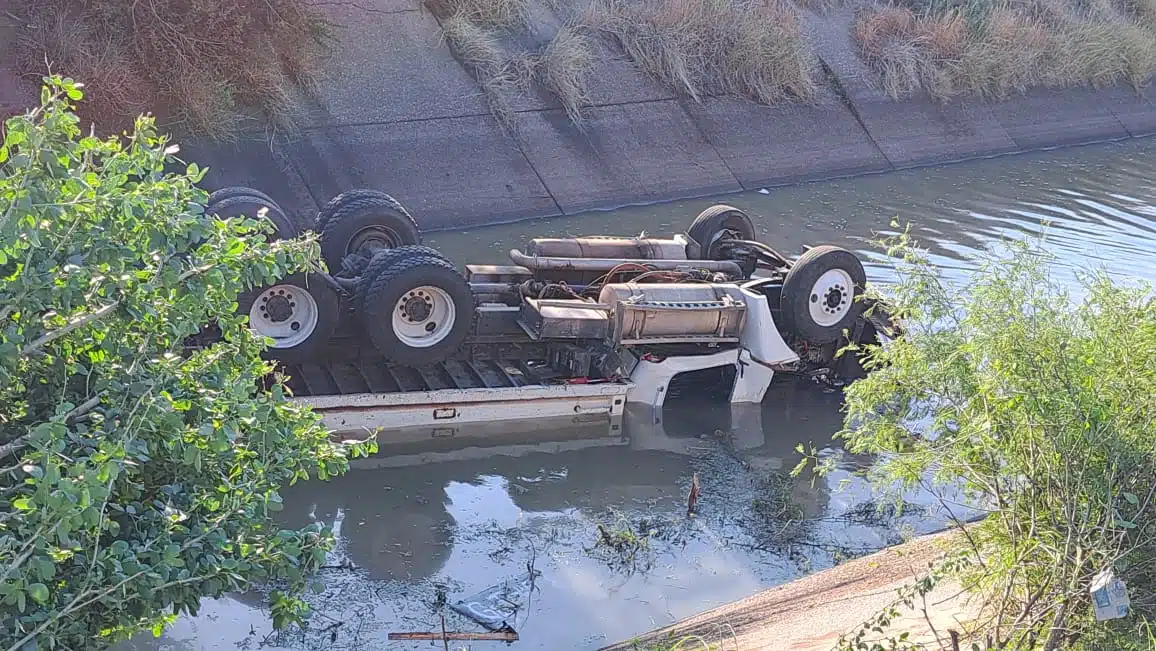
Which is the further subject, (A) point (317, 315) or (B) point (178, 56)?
(B) point (178, 56)

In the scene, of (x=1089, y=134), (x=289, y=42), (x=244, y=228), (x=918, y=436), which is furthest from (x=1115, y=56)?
(x=244, y=228)

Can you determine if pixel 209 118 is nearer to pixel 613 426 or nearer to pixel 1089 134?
pixel 613 426

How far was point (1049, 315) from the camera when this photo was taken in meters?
5.31

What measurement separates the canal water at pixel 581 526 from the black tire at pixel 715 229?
1.67m

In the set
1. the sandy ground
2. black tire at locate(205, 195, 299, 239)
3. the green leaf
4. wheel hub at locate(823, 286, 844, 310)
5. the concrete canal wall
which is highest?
the green leaf

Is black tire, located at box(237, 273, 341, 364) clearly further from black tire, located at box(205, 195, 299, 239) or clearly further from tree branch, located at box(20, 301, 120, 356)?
tree branch, located at box(20, 301, 120, 356)

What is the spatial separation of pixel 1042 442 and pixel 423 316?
5556mm

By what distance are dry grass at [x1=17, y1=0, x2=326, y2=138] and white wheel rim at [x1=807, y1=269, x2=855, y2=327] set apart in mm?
8582

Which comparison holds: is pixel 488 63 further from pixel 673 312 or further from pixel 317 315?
pixel 317 315

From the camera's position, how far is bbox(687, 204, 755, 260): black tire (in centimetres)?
1257

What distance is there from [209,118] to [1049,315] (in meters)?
12.9

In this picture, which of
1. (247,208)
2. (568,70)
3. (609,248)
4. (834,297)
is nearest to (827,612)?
(834,297)

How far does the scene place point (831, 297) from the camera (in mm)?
11133

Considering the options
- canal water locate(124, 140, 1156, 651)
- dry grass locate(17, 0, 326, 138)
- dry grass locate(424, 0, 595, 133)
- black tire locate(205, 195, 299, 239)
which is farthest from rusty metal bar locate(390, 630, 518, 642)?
dry grass locate(424, 0, 595, 133)
